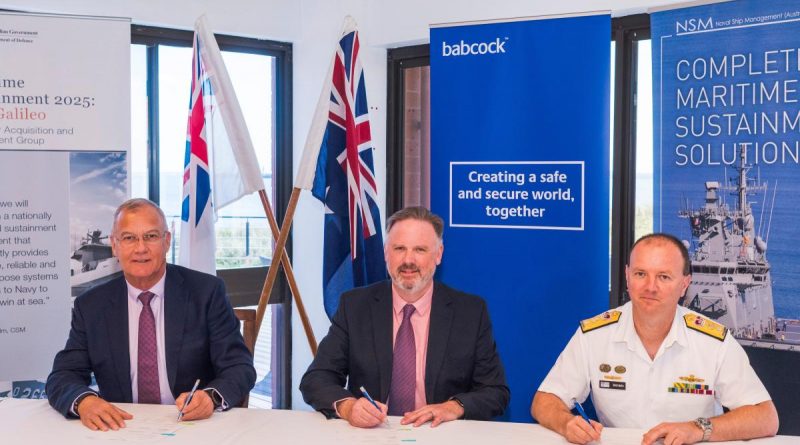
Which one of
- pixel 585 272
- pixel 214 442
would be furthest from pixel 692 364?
pixel 214 442

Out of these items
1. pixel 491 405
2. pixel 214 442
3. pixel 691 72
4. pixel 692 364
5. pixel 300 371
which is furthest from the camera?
pixel 300 371

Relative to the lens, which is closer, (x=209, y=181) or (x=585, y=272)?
(x=585, y=272)

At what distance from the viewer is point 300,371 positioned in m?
5.72

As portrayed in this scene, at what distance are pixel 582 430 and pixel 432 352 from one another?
2.32 ft

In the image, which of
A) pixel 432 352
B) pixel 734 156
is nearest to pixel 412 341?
pixel 432 352

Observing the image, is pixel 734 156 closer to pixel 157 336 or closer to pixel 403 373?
pixel 403 373

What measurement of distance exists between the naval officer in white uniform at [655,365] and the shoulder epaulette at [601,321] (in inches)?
0.6

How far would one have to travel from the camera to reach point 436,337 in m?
2.85

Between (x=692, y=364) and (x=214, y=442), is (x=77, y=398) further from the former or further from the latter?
(x=692, y=364)

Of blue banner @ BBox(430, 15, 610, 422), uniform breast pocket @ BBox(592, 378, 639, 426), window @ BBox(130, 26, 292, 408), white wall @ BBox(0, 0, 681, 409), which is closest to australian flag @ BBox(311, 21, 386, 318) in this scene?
blue banner @ BBox(430, 15, 610, 422)

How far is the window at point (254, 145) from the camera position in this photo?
5.08 m

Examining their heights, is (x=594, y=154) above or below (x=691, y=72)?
below

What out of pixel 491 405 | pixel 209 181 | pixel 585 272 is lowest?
pixel 491 405

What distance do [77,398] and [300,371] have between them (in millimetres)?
3217
